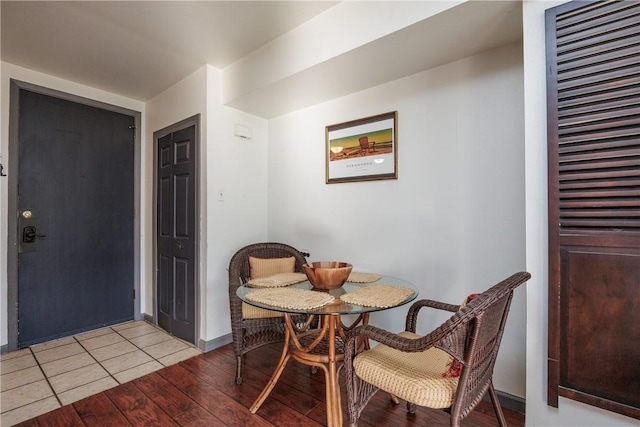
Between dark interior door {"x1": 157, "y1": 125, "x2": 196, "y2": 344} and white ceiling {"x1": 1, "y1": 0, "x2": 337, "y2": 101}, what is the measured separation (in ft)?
2.17

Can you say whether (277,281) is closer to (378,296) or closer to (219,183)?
(378,296)

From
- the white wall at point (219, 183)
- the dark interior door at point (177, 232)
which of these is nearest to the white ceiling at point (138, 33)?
the white wall at point (219, 183)

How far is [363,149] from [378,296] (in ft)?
4.43

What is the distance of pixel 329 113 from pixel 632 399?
8.47ft

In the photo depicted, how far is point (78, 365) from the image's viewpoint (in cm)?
242

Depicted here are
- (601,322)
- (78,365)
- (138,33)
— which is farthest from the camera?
(78,365)

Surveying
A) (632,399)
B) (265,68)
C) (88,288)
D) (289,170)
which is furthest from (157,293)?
(632,399)

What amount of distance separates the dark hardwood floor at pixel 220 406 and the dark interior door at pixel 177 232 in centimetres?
76

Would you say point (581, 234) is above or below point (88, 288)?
above

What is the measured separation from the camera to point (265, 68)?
2439mm

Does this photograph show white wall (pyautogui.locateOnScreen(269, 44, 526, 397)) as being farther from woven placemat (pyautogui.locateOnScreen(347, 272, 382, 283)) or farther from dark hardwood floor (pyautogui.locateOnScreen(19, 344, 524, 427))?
dark hardwood floor (pyautogui.locateOnScreen(19, 344, 524, 427))

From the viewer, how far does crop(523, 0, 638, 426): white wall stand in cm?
141

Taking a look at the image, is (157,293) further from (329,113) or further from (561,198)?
(561,198)

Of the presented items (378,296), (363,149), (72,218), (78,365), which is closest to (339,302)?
(378,296)
